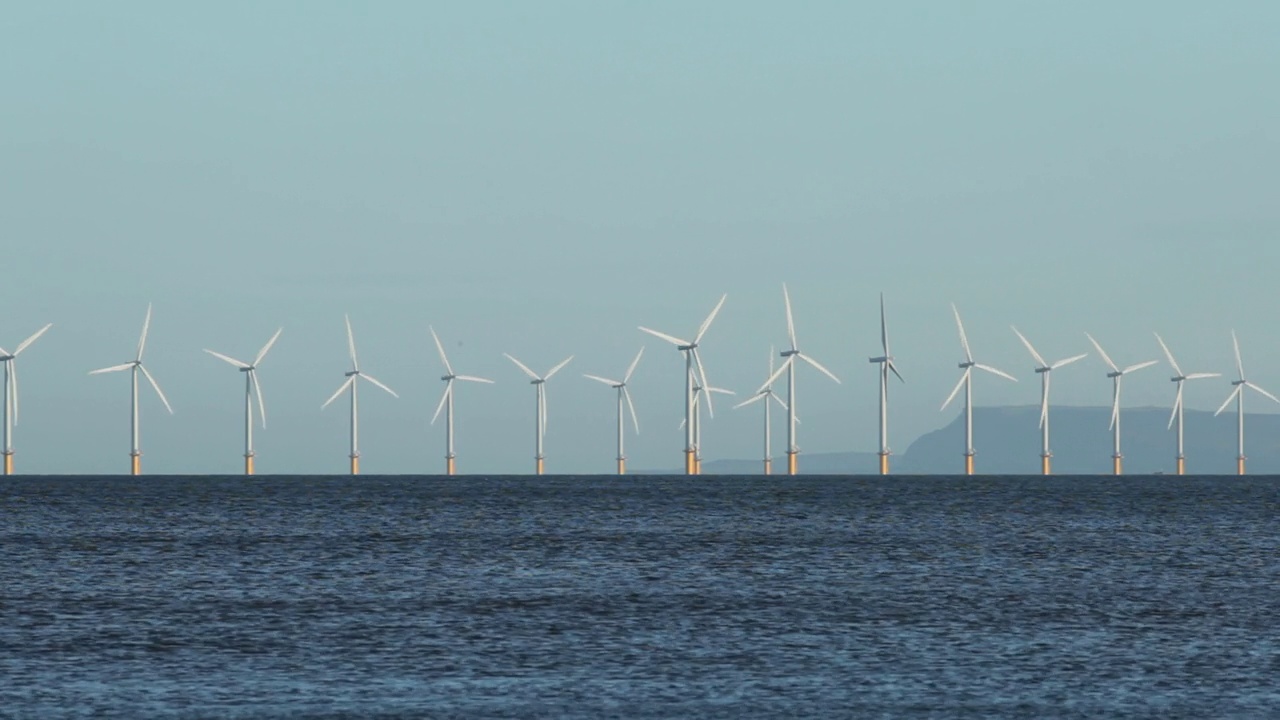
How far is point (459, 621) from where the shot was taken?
4991 centimetres

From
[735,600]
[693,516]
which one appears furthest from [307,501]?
[735,600]

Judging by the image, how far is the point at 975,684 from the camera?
3775 cm

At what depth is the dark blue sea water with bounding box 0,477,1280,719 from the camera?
117 feet

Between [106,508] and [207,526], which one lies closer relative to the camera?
[207,526]

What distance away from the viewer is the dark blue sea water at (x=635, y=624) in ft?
117

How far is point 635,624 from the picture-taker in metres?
49.5

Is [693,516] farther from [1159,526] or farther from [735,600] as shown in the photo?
[735,600]

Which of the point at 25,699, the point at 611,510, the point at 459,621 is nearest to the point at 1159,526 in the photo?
the point at 611,510

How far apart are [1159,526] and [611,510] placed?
47458mm

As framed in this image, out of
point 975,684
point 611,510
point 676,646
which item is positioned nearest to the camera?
point 975,684

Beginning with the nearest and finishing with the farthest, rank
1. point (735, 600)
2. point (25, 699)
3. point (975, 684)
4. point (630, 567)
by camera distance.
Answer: point (25, 699) → point (975, 684) → point (735, 600) → point (630, 567)

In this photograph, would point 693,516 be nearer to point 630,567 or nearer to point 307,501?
point 307,501

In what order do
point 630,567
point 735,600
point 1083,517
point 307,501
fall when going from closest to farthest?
point 735,600 → point 630,567 → point 1083,517 → point 307,501

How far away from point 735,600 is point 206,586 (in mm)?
17849
